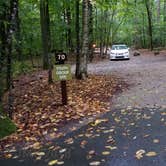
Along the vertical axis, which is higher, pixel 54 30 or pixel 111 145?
pixel 54 30

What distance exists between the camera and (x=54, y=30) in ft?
110

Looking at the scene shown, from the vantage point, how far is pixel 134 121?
801 cm

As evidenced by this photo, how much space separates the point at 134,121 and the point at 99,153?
2.18m

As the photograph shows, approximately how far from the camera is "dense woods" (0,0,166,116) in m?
11.1

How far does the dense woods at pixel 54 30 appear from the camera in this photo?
36.4ft

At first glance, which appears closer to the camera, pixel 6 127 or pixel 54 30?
pixel 6 127

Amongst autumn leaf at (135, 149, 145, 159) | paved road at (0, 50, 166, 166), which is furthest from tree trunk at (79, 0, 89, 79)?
autumn leaf at (135, 149, 145, 159)

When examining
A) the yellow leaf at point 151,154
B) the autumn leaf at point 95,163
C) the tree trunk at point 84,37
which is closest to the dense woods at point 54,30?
the tree trunk at point 84,37

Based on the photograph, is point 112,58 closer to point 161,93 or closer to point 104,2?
point 104,2

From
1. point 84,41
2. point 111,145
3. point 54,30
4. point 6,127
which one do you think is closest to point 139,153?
point 111,145

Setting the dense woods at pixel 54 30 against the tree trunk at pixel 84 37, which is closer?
the dense woods at pixel 54 30

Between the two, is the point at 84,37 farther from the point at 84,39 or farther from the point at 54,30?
the point at 54,30

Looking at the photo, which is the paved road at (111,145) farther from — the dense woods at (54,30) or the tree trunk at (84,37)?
the tree trunk at (84,37)

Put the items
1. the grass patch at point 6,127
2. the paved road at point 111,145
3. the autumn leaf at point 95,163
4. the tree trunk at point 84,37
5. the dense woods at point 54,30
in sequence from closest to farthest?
the autumn leaf at point 95,163
the paved road at point 111,145
the grass patch at point 6,127
the dense woods at point 54,30
the tree trunk at point 84,37
